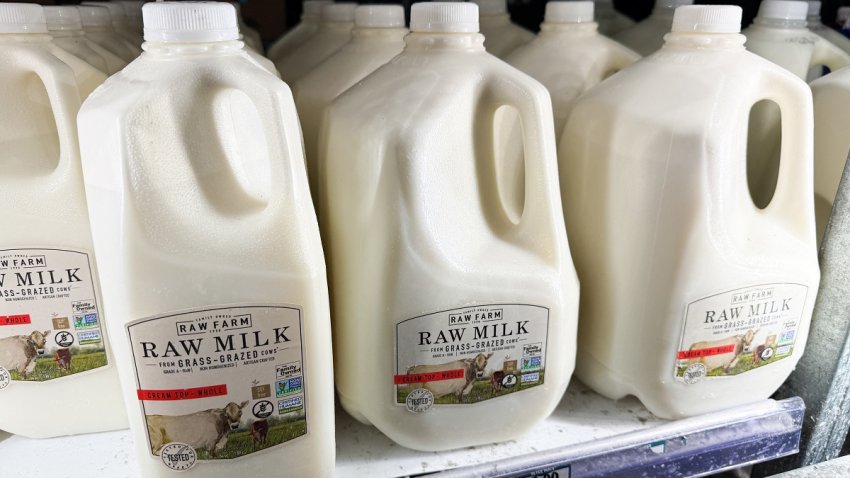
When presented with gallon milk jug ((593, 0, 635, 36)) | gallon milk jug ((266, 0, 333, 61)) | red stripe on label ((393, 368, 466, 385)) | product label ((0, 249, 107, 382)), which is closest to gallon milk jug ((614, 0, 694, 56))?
gallon milk jug ((593, 0, 635, 36))

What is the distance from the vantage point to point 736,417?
81cm

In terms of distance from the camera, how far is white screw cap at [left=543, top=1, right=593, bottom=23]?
0.89 m

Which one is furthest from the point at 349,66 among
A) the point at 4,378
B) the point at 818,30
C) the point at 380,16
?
the point at 818,30

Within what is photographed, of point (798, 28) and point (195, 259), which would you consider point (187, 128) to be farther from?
point (798, 28)

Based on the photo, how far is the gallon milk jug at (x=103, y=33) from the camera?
860mm

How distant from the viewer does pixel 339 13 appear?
102cm

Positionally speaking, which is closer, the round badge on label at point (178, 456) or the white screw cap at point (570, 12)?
the round badge on label at point (178, 456)

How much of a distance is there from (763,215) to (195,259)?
2.10 feet

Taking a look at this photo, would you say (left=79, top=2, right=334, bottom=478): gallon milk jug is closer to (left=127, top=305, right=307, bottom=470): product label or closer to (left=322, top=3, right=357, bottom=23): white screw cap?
(left=127, top=305, right=307, bottom=470): product label

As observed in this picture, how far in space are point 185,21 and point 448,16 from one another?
10.3 inches

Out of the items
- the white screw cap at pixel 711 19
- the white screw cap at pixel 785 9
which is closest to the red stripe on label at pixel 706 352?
the white screw cap at pixel 711 19

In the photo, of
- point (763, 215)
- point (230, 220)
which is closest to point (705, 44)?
point (763, 215)

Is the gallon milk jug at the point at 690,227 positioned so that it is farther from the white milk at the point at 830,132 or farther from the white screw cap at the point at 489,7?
the white screw cap at the point at 489,7

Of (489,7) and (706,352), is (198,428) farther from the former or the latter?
(489,7)
